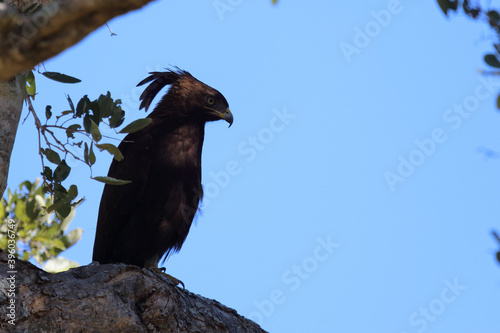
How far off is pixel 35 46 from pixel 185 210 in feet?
12.1

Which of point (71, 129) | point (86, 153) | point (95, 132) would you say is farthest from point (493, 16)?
point (71, 129)

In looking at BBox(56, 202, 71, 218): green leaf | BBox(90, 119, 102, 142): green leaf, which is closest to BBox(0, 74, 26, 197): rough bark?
BBox(56, 202, 71, 218): green leaf

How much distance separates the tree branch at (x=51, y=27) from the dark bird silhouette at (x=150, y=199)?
3502 millimetres

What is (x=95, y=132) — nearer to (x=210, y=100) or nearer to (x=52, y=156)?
(x=52, y=156)

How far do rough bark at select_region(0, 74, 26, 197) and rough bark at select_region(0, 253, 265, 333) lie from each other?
1.77 feet

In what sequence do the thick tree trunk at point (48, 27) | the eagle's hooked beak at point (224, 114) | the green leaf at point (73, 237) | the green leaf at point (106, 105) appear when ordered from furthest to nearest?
the eagle's hooked beak at point (224, 114), the green leaf at point (73, 237), the green leaf at point (106, 105), the thick tree trunk at point (48, 27)

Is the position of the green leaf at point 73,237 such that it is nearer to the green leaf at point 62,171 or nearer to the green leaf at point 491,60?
the green leaf at point 62,171

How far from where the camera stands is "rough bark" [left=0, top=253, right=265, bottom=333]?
11.3 ft

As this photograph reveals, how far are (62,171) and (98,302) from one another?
84cm

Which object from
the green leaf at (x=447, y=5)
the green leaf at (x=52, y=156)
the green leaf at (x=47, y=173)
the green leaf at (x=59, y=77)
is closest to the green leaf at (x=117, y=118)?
the green leaf at (x=59, y=77)

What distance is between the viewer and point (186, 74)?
20.8ft

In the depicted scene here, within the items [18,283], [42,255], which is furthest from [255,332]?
[42,255]

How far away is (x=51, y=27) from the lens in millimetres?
1759

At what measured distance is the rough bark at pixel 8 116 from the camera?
3.83 meters
